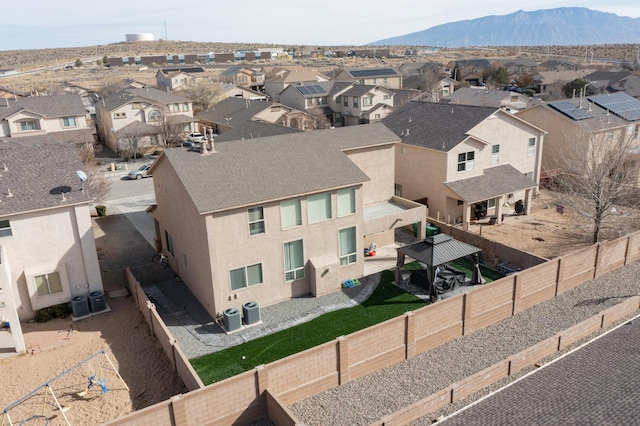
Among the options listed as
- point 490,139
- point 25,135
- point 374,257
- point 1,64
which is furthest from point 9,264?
point 1,64

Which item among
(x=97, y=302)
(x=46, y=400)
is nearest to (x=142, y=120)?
(x=97, y=302)

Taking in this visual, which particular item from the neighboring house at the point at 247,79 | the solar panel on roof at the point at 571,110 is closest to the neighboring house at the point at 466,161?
the solar panel on roof at the point at 571,110

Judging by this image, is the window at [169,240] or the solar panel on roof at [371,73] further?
the solar panel on roof at [371,73]

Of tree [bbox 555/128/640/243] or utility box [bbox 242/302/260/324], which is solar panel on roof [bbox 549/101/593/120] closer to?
tree [bbox 555/128/640/243]

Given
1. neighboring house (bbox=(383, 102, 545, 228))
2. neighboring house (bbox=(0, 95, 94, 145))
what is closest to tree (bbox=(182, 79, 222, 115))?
neighboring house (bbox=(0, 95, 94, 145))

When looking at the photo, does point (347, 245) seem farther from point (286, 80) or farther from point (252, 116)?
point (286, 80)

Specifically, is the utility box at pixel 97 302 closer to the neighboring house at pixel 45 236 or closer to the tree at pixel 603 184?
the neighboring house at pixel 45 236
